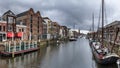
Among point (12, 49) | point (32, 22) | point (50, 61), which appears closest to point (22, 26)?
point (32, 22)

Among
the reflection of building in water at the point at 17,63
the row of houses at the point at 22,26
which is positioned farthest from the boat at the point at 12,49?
the row of houses at the point at 22,26

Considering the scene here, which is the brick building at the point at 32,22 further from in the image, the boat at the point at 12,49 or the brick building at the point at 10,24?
the boat at the point at 12,49

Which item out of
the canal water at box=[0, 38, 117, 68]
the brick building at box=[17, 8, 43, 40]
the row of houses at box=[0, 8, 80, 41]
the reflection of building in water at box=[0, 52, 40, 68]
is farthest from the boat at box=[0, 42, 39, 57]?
the brick building at box=[17, 8, 43, 40]

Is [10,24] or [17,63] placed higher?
[10,24]

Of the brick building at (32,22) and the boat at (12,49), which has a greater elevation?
the brick building at (32,22)

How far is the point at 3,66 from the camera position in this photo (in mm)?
30297

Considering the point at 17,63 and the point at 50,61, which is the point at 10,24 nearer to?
the point at 50,61

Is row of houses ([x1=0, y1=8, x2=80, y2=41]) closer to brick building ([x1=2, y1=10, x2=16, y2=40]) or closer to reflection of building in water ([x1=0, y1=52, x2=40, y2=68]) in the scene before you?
brick building ([x1=2, y1=10, x2=16, y2=40])

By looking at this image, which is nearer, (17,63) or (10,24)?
(17,63)

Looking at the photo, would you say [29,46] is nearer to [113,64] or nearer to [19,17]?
[113,64]

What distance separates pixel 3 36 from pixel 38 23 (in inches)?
1171

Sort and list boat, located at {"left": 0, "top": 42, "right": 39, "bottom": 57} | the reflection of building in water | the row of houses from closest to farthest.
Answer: the reflection of building in water
boat, located at {"left": 0, "top": 42, "right": 39, "bottom": 57}
the row of houses

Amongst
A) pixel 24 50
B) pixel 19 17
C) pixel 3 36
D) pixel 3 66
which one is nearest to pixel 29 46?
pixel 24 50

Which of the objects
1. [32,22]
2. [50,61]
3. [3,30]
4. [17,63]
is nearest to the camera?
[17,63]
